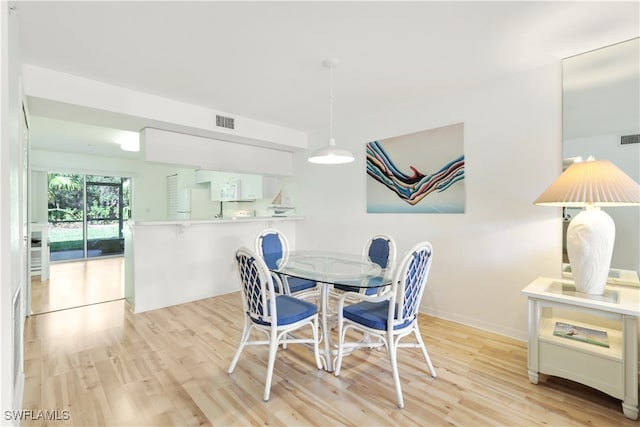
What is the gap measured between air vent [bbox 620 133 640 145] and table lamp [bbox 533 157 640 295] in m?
0.55

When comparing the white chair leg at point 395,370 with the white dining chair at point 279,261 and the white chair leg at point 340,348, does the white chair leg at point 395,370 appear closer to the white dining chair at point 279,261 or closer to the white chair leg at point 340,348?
the white chair leg at point 340,348

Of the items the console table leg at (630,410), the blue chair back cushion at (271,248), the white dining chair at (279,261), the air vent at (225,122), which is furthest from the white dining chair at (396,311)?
the air vent at (225,122)

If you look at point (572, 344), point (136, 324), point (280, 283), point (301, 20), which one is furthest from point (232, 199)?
point (572, 344)

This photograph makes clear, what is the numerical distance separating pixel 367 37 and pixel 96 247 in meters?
7.66

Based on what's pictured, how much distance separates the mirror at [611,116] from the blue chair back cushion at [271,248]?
2578mm

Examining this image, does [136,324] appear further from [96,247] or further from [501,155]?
[96,247]

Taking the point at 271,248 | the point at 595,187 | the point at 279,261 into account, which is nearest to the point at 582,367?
the point at 595,187

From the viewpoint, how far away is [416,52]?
2389mm

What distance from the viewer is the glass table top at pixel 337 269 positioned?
2098 millimetres

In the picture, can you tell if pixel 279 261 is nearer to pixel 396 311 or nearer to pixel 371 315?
pixel 371 315

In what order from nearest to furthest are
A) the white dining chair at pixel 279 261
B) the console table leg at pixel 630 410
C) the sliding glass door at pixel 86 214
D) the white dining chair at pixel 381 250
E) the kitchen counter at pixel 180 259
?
the console table leg at pixel 630 410 → the white dining chair at pixel 279 261 → the white dining chair at pixel 381 250 → the kitchen counter at pixel 180 259 → the sliding glass door at pixel 86 214

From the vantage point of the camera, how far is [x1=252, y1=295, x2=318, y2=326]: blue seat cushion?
201 centimetres

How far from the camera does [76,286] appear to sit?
4531 millimetres

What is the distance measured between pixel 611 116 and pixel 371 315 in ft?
7.82
